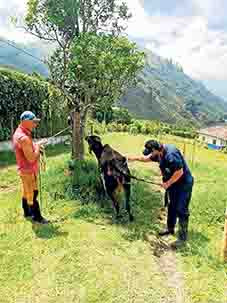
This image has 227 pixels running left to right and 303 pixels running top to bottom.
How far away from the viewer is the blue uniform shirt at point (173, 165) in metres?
6.11

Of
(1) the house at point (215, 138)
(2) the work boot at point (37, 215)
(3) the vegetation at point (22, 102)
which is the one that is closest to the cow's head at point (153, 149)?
(2) the work boot at point (37, 215)

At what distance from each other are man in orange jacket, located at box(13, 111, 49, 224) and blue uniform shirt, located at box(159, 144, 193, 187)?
236 centimetres

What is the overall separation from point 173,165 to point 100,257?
2.03 meters

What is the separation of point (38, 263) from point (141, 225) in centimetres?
252

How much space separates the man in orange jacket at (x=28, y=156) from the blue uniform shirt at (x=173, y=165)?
7.73ft

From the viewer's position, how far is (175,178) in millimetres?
6121

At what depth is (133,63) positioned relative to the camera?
8102 mm

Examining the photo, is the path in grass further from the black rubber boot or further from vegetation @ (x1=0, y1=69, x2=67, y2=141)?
vegetation @ (x1=0, y1=69, x2=67, y2=141)

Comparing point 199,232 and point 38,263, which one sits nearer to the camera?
point 38,263

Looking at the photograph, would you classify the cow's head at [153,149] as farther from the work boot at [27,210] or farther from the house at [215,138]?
the house at [215,138]

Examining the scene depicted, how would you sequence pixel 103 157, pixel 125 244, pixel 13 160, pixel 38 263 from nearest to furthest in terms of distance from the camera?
pixel 38 263 → pixel 125 244 → pixel 103 157 → pixel 13 160

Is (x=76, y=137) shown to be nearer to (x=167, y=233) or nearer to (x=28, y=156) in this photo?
(x=28, y=156)

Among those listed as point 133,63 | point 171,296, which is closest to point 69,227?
point 171,296

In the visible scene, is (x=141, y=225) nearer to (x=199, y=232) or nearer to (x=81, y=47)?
(x=199, y=232)
